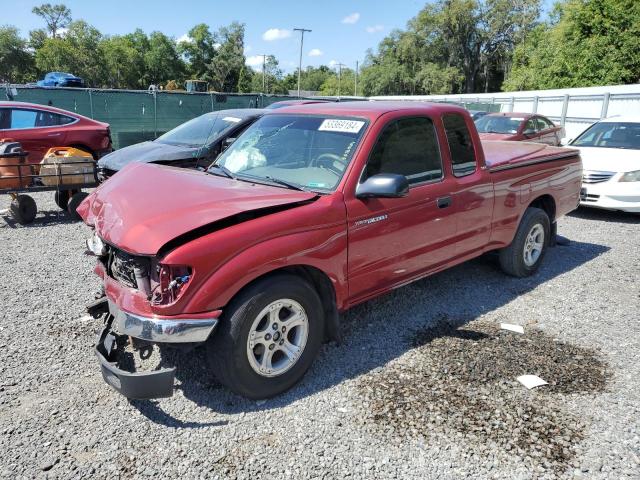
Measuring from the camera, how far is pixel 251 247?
298 cm

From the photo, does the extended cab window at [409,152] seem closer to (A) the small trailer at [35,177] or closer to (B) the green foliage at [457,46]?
(A) the small trailer at [35,177]

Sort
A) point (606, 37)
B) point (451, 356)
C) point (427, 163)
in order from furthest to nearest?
point (606, 37)
point (427, 163)
point (451, 356)

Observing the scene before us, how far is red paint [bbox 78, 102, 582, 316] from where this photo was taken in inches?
113

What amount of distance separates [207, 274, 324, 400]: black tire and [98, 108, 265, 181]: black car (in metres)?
4.79

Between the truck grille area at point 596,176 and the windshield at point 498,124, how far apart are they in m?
4.20

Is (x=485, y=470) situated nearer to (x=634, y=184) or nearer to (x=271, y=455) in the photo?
(x=271, y=455)

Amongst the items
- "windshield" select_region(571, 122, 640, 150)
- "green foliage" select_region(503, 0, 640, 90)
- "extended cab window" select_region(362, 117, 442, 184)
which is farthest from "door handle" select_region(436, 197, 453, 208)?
"green foliage" select_region(503, 0, 640, 90)

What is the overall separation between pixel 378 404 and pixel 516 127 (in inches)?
452

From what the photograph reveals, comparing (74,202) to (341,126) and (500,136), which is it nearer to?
(341,126)

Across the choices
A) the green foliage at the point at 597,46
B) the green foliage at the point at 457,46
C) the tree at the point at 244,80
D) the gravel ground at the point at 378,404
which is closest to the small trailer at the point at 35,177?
the gravel ground at the point at 378,404

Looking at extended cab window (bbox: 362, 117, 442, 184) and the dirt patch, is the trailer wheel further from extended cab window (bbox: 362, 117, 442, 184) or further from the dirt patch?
the dirt patch

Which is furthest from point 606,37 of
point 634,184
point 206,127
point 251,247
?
point 251,247

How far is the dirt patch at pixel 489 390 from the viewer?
297cm

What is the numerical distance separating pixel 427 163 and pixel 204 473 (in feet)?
9.43
